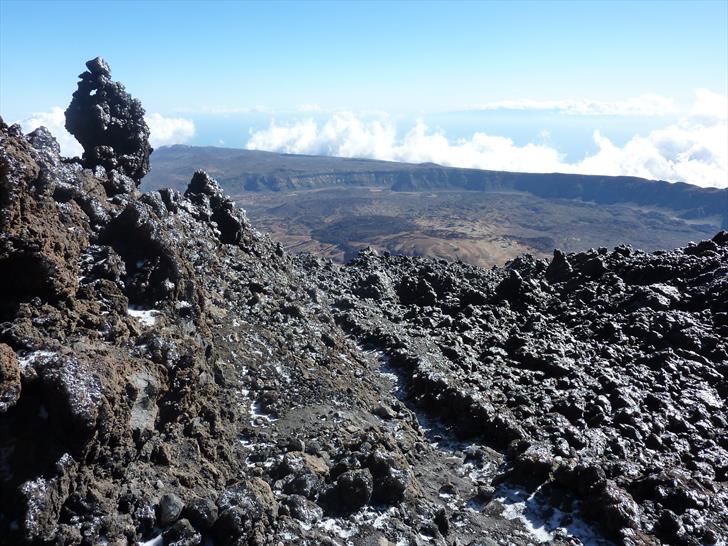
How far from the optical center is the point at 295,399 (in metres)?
17.7

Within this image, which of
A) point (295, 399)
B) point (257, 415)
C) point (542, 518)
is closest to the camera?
point (542, 518)

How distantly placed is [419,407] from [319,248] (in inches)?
5728

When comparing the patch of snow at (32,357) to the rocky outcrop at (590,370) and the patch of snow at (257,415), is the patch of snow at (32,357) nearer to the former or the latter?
the patch of snow at (257,415)

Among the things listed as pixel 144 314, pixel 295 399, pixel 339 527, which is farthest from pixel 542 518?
pixel 144 314

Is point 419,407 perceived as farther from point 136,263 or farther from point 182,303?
point 136,263

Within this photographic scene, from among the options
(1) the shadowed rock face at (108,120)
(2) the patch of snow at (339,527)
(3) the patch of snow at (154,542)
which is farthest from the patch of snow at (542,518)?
(1) the shadowed rock face at (108,120)

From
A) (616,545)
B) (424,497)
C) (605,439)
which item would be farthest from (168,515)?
(605,439)

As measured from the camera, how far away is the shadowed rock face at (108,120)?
2683cm

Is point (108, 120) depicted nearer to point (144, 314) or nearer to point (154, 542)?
point (144, 314)

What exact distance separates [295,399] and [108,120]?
19.0 m

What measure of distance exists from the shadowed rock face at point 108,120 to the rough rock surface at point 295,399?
0.54m

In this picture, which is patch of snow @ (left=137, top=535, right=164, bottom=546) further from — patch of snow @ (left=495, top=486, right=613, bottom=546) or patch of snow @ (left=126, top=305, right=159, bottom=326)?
patch of snow @ (left=495, top=486, right=613, bottom=546)

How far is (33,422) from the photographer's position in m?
9.19

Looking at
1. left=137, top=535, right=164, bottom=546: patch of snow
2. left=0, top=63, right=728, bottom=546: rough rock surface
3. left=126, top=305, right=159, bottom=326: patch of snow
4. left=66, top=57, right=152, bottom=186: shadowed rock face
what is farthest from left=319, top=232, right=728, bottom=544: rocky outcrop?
left=66, top=57, right=152, bottom=186: shadowed rock face
